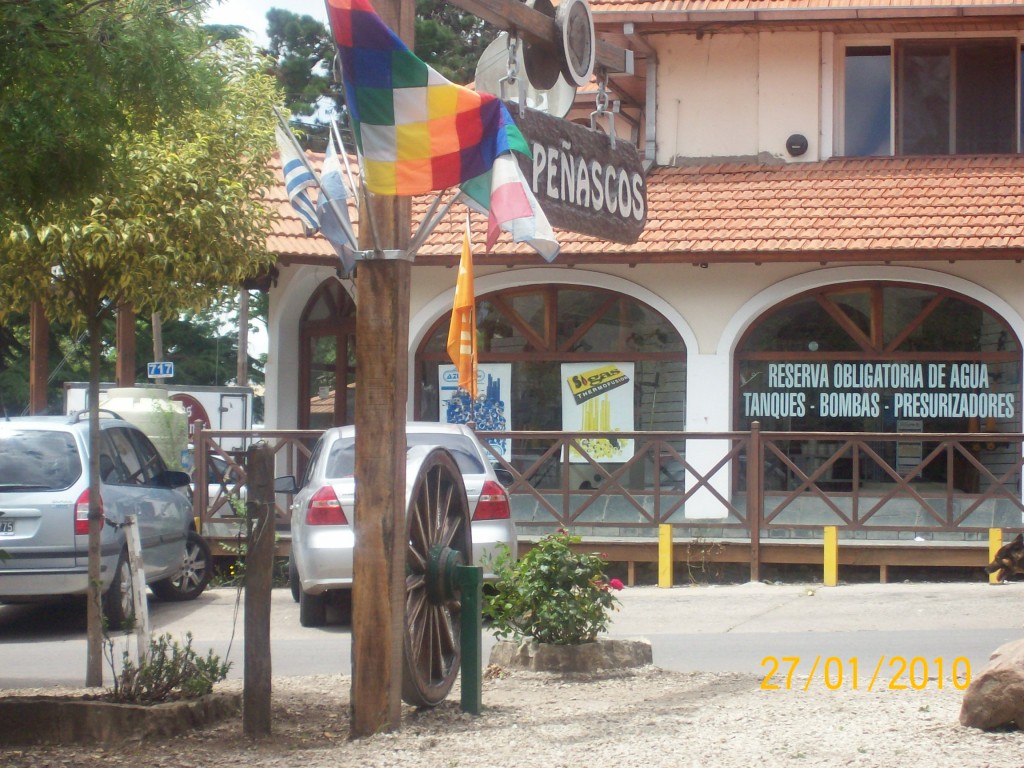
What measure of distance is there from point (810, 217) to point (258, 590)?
10.5 metres

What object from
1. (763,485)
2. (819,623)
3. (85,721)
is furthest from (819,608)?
(85,721)

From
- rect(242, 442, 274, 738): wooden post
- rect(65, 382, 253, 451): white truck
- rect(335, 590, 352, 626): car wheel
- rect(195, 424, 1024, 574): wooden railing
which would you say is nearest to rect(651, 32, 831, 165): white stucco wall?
rect(195, 424, 1024, 574): wooden railing

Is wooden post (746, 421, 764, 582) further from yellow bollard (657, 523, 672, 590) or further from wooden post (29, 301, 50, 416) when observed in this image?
wooden post (29, 301, 50, 416)

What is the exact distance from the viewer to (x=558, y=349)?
15.8 meters

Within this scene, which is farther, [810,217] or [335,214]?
[810,217]

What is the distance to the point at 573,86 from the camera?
7.02 metres

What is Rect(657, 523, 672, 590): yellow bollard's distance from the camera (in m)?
12.8

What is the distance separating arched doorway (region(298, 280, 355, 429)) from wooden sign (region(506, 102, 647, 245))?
34.9 feet

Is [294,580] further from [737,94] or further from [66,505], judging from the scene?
[737,94]

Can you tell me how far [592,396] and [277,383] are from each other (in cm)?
406

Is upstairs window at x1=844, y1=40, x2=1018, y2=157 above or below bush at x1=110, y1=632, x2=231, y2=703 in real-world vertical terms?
above

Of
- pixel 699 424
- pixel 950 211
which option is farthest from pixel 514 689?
pixel 950 211

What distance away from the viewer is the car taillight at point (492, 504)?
1011cm

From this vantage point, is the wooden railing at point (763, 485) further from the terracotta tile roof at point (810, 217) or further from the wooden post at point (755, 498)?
the terracotta tile roof at point (810, 217)
